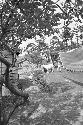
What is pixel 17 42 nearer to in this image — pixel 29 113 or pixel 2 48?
pixel 2 48

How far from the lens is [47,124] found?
32.6 feet

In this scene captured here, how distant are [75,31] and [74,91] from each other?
834cm

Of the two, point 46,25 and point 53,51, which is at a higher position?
point 46,25

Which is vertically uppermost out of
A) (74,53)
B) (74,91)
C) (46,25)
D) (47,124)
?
(46,25)

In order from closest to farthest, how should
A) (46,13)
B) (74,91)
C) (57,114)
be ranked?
(46,13), (57,114), (74,91)

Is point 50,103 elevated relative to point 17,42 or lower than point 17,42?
lower

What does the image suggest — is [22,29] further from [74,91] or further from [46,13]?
[74,91]

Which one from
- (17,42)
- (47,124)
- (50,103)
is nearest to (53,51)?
(17,42)

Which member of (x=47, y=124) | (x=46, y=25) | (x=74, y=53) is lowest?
(x=47, y=124)

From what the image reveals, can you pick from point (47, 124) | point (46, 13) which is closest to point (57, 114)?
point (47, 124)

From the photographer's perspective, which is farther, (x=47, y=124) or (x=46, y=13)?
(x=47, y=124)

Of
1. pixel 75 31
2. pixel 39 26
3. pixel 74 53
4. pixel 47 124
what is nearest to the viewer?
pixel 39 26

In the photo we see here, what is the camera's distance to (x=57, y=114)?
11156mm

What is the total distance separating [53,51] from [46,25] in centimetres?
199
